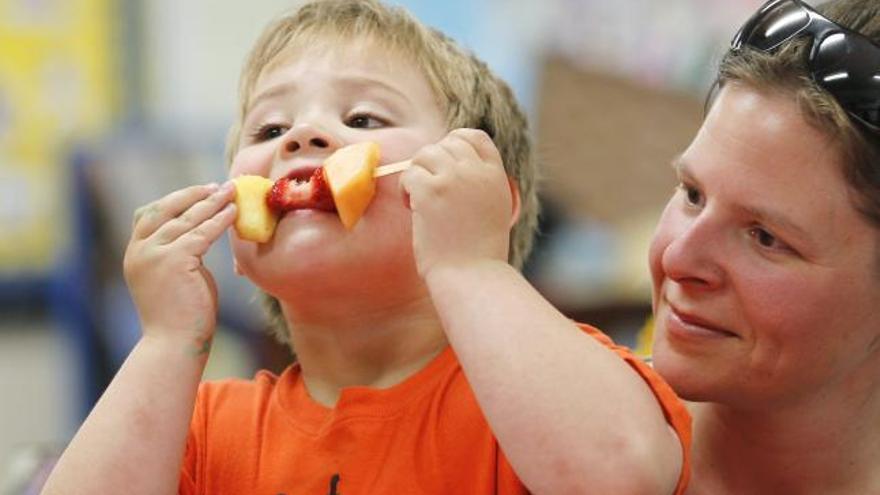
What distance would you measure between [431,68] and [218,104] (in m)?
2.67

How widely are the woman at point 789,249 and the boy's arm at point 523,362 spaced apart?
0.09 meters

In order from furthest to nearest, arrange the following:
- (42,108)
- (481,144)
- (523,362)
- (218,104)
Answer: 1. (218,104)
2. (42,108)
3. (481,144)
4. (523,362)

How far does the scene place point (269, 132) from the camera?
1.23 metres

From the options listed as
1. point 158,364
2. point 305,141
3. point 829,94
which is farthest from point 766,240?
point 158,364

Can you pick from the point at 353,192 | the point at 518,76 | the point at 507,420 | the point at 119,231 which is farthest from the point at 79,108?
the point at 507,420

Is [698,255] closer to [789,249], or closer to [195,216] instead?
[789,249]

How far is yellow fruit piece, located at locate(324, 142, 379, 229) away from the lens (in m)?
1.07

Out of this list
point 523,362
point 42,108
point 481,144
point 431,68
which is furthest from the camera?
point 42,108

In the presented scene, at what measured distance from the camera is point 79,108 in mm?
3641

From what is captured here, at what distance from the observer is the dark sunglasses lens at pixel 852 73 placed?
3.07ft

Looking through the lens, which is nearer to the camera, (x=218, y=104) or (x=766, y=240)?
(x=766, y=240)

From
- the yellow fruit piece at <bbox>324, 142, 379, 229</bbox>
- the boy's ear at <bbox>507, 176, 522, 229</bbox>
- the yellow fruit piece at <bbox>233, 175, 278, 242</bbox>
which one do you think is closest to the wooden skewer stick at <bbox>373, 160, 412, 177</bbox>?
the yellow fruit piece at <bbox>324, 142, 379, 229</bbox>

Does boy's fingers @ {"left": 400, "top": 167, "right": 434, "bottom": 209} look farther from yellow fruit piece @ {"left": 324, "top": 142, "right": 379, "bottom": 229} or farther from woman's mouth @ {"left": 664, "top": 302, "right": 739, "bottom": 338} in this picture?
woman's mouth @ {"left": 664, "top": 302, "right": 739, "bottom": 338}

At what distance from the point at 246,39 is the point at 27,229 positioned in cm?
91
